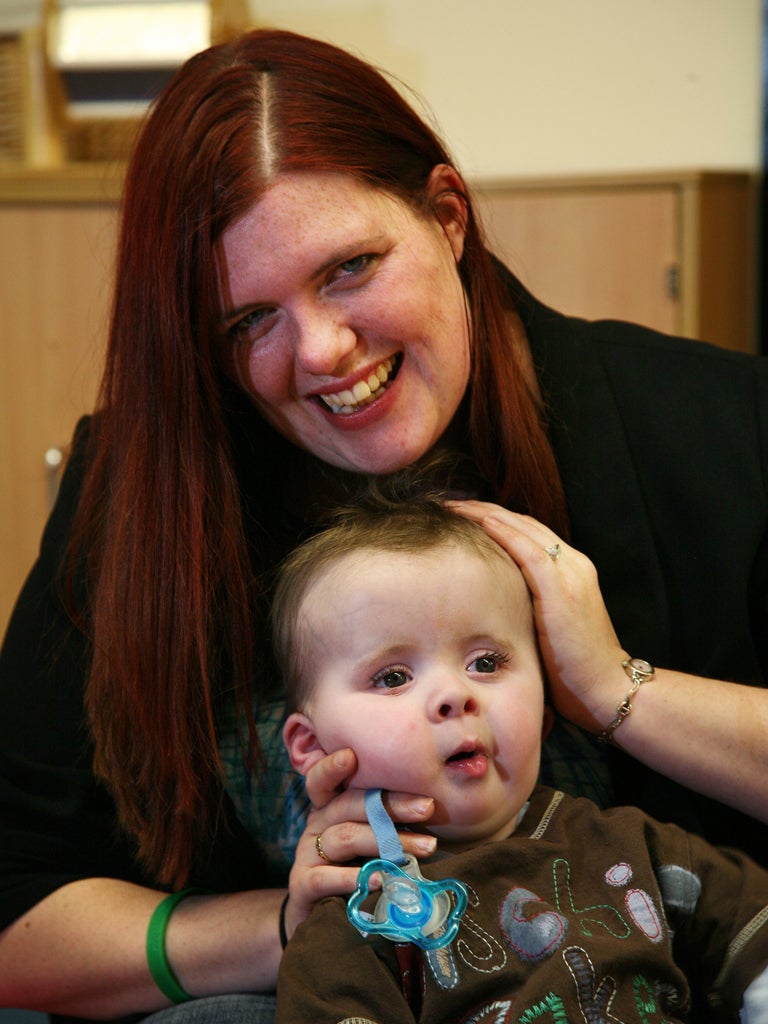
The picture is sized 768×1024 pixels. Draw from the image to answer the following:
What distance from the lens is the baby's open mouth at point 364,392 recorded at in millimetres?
1260

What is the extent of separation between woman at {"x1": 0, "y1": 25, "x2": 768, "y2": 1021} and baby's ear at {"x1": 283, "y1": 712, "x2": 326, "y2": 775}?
0.05 meters

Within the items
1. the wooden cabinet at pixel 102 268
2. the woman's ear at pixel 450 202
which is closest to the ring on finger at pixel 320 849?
the woman's ear at pixel 450 202

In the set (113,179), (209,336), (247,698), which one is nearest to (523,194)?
(113,179)

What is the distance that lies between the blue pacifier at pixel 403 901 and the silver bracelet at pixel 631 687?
25 centimetres

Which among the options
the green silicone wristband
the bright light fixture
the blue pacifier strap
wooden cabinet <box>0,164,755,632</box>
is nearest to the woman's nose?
the blue pacifier strap

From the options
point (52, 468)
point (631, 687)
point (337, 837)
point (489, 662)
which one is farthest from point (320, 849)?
point (52, 468)

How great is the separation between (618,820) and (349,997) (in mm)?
310

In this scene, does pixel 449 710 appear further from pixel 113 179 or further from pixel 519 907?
pixel 113 179

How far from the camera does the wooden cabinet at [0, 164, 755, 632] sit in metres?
2.57

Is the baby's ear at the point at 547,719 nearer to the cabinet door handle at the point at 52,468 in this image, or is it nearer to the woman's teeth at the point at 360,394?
the woman's teeth at the point at 360,394

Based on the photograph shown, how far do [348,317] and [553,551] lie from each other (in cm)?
33

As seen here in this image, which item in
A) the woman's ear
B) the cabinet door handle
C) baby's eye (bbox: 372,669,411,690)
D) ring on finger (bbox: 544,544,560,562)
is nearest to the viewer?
baby's eye (bbox: 372,669,411,690)

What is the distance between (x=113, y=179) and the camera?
8.26 ft

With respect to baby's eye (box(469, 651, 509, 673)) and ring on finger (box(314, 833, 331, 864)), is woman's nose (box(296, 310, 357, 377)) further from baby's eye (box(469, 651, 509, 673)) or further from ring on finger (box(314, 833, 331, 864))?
ring on finger (box(314, 833, 331, 864))
